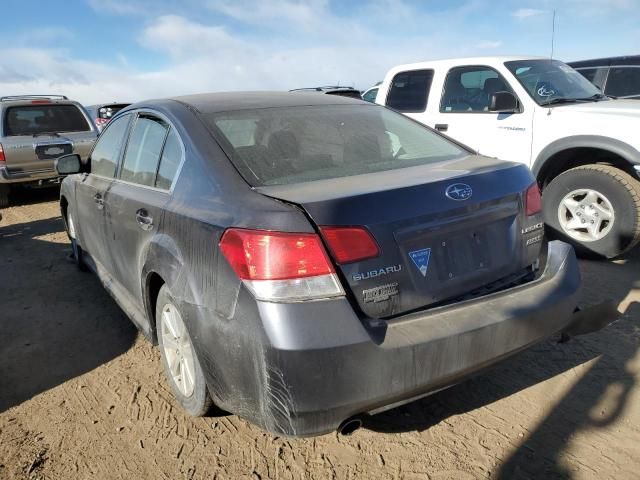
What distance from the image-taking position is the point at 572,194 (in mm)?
4801

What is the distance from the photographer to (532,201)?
249 cm

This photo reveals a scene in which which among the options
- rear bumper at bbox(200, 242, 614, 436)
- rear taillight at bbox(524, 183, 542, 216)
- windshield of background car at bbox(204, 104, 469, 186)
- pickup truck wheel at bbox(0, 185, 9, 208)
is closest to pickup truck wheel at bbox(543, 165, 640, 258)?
windshield of background car at bbox(204, 104, 469, 186)

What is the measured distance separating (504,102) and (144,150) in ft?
12.3

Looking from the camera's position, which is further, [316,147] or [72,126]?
[72,126]

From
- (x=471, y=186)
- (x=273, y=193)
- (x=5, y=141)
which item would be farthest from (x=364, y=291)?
(x=5, y=141)

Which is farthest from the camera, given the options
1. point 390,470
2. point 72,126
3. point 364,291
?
point 72,126

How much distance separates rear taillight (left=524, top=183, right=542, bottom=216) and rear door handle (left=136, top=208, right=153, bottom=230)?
1.90 metres

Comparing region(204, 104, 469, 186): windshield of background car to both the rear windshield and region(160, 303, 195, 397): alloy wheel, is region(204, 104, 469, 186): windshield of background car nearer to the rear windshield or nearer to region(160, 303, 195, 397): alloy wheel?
region(160, 303, 195, 397): alloy wheel

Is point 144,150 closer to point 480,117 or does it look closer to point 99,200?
point 99,200

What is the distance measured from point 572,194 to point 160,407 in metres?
4.08

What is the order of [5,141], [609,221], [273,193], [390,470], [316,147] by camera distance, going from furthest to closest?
[5,141] → [609,221] → [316,147] → [390,470] → [273,193]

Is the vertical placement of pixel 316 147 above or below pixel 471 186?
above

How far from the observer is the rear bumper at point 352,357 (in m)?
1.81

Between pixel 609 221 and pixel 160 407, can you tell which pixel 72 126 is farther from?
pixel 609 221
